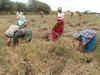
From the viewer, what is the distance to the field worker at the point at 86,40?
4238 millimetres

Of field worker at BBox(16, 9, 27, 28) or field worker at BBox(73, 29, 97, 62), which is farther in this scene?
field worker at BBox(16, 9, 27, 28)

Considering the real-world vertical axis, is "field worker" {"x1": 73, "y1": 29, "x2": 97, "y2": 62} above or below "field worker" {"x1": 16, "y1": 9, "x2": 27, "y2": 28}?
below

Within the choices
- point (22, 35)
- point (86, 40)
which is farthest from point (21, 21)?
point (86, 40)

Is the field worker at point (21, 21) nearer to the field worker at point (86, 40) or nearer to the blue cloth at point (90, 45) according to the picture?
the field worker at point (86, 40)

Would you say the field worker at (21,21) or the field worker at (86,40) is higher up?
the field worker at (21,21)

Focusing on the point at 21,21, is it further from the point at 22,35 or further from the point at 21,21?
the point at 22,35

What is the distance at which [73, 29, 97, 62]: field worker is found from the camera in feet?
13.9

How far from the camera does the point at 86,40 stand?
428 centimetres

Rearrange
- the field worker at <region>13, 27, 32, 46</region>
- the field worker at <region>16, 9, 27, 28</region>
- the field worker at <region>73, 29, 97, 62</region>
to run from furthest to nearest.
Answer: the field worker at <region>16, 9, 27, 28</region> < the field worker at <region>13, 27, 32, 46</region> < the field worker at <region>73, 29, 97, 62</region>

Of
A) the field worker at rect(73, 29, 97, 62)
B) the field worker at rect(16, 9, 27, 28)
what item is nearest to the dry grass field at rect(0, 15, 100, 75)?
the field worker at rect(73, 29, 97, 62)

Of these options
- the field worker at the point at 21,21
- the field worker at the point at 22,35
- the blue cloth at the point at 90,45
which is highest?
the field worker at the point at 21,21

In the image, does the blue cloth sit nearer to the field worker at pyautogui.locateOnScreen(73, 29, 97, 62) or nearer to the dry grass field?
the field worker at pyautogui.locateOnScreen(73, 29, 97, 62)

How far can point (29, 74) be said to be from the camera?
245 cm

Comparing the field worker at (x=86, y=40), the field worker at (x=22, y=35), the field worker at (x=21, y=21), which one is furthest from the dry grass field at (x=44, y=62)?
the field worker at (x=21, y=21)
